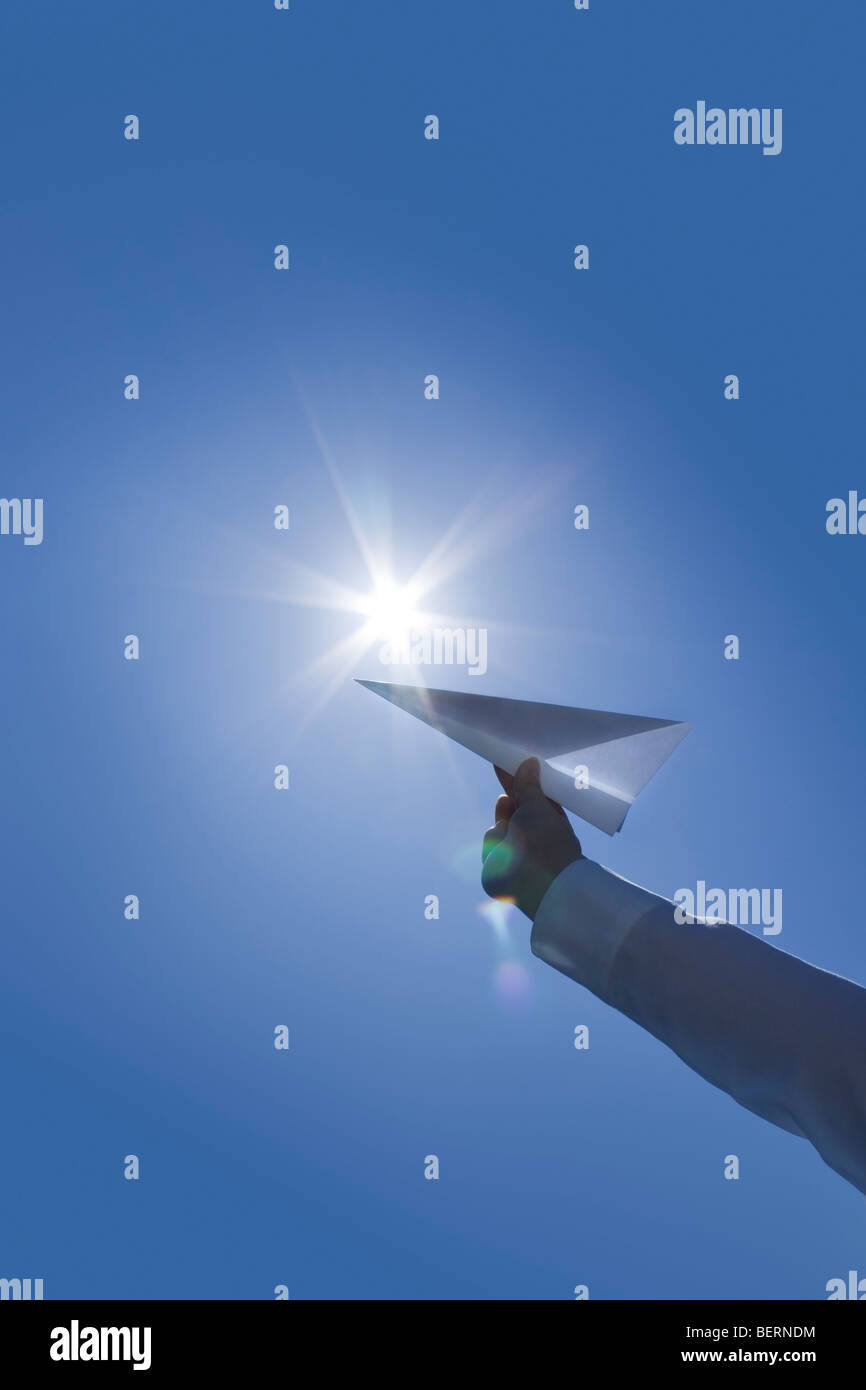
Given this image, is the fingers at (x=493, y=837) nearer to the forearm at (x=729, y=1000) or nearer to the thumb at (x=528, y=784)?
the thumb at (x=528, y=784)

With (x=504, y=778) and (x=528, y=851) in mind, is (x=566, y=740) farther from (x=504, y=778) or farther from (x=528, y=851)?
(x=528, y=851)

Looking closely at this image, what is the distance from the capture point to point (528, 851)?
1.96 m

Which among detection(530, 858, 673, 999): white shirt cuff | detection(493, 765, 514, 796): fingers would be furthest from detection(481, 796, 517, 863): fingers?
detection(530, 858, 673, 999): white shirt cuff

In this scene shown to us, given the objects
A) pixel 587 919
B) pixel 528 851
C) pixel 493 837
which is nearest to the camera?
pixel 587 919

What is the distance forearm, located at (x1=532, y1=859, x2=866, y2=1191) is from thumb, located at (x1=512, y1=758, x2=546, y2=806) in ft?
1.17

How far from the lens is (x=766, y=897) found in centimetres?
592

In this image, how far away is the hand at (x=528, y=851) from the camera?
1917 millimetres

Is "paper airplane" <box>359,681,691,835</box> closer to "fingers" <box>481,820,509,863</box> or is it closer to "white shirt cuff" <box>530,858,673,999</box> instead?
"fingers" <box>481,820,509,863</box>

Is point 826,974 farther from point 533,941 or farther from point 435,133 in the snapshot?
point 435,133

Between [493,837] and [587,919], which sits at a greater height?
[493,837]

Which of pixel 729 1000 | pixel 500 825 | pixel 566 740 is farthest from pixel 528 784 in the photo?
pixel 729 1000

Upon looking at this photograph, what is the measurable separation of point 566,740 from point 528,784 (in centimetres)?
64

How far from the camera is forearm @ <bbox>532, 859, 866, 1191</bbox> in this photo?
133 centimetres

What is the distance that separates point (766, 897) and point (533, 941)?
4645mm
